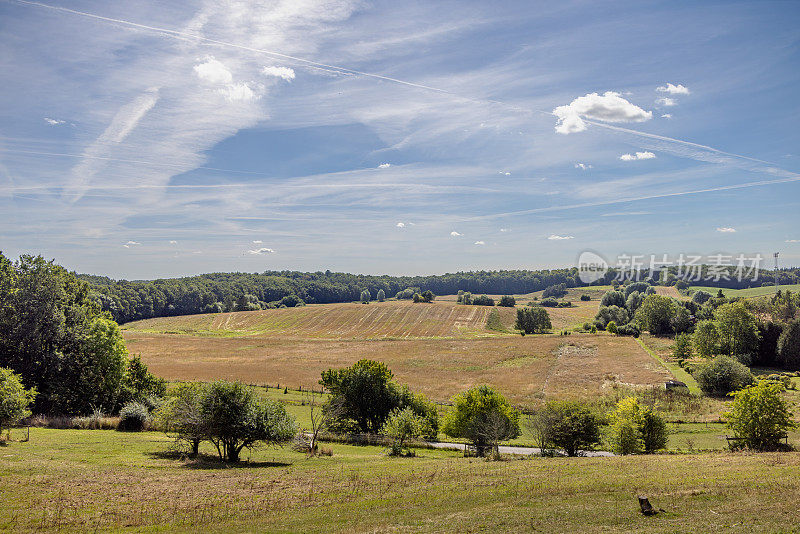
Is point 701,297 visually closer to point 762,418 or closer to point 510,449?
point 762,418

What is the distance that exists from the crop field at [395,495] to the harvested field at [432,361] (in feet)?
143

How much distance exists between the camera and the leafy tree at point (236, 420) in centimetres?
3412

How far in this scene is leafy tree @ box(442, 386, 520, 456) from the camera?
4443cm

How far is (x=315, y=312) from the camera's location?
567 ft

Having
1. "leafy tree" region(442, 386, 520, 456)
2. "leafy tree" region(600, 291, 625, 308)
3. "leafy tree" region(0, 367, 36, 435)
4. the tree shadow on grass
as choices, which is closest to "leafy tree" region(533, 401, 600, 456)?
"leafy tree" region(442, 386, 520, 456)

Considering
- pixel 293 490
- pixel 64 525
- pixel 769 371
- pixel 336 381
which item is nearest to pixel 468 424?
pixel 336 381

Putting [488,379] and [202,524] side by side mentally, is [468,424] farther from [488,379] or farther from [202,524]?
[488,379]

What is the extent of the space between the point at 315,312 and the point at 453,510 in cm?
15662

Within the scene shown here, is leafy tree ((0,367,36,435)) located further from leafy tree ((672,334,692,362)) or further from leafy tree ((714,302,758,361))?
leafy tree ((714,302,758,361))

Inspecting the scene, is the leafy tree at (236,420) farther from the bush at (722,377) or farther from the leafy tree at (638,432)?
the bush at (722,377)

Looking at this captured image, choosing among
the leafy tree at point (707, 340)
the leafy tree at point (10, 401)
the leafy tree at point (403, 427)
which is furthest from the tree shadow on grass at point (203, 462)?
the leafy tree at point (707, 340)

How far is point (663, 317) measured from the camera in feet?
410

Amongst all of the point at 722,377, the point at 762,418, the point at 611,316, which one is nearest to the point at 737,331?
the point at 722,377

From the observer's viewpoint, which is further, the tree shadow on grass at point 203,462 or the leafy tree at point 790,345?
the leafy tree at point 790,345
